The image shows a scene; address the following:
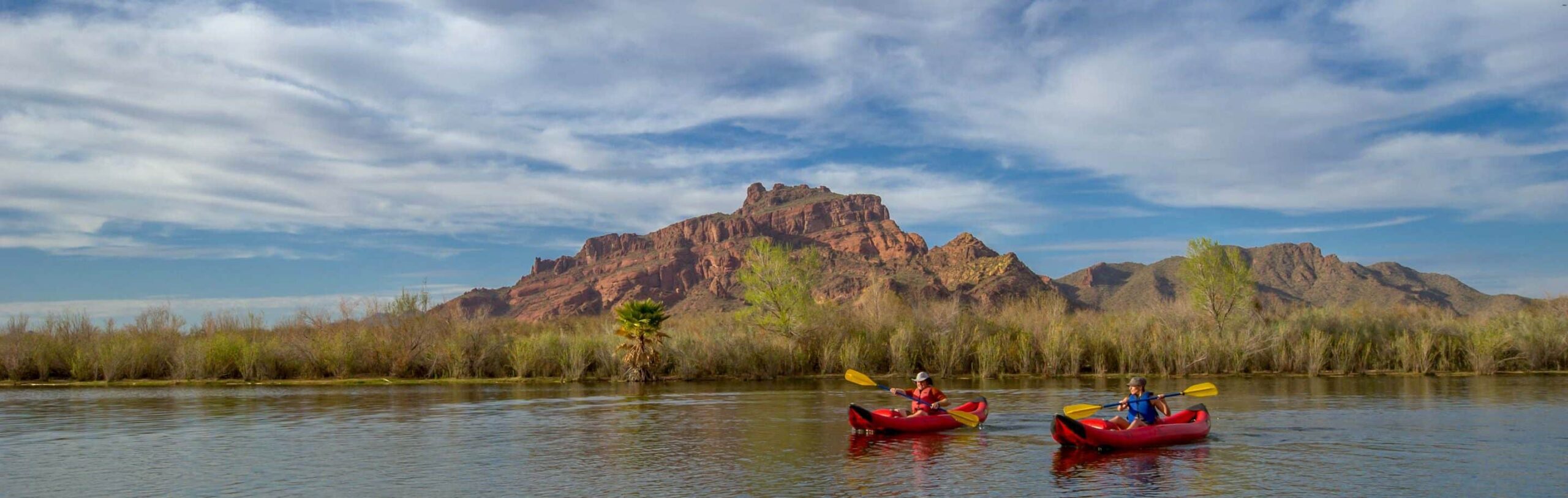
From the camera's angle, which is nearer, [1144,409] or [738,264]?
[1144,409]

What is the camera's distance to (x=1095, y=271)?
473 ft

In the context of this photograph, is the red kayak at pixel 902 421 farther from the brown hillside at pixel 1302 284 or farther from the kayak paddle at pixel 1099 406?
the brown hillside at pixel 1302 284

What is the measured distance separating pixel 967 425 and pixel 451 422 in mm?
12556

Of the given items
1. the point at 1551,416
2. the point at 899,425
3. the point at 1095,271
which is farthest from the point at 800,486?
the point at 1095,271

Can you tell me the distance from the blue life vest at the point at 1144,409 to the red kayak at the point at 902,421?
354cm

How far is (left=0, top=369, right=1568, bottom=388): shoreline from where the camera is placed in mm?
42031

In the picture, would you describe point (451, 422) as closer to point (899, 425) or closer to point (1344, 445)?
point (899, 425)

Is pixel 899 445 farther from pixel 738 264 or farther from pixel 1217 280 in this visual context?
pixel 738 264

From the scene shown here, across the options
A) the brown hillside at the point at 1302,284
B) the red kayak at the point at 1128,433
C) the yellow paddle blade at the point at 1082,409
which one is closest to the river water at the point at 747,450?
the red kayak at the point at 1128,433

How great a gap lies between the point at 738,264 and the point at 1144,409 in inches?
5747

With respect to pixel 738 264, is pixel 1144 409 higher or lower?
lower

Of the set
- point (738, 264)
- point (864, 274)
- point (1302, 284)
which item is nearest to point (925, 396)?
point (864, 274)

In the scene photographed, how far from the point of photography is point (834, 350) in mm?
46531

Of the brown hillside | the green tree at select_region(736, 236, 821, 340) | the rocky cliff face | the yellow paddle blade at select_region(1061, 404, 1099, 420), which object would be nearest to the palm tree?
the green tree at select_region(736, 236, 821, 340)
